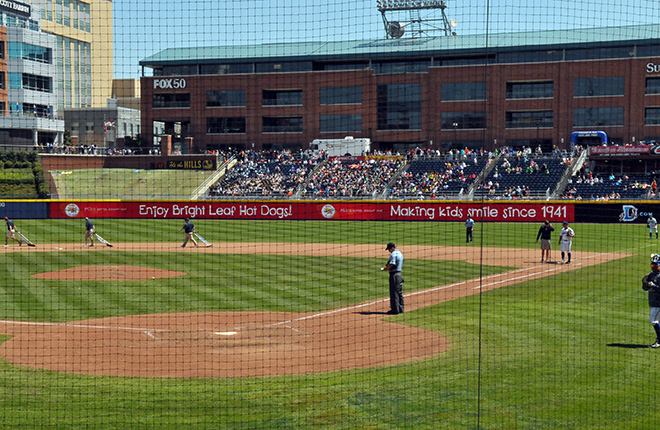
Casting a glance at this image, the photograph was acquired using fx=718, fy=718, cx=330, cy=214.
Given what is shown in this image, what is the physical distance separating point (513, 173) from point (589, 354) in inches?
1561

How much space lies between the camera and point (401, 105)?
2461 inches

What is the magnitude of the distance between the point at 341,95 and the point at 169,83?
16031mm

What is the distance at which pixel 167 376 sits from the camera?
11320 mm

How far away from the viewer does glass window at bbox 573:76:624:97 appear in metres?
59.6

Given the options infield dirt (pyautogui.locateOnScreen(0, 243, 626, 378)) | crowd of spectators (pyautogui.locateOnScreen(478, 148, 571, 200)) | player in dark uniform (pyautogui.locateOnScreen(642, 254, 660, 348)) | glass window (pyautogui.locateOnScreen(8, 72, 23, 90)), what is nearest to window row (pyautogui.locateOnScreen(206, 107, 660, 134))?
crowd of spectators (pyautogui.locateOnScreen(478, 148, 571, 200))

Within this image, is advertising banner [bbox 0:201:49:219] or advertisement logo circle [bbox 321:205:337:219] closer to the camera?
advertising banner [bbox 0:201:49:219]

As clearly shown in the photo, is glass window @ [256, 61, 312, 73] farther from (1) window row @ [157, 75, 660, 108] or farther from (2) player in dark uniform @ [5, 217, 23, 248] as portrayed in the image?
(2) player in dark uniform @ [5, 217, 23, 248]

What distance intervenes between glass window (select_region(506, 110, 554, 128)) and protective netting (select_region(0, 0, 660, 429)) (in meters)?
0.28

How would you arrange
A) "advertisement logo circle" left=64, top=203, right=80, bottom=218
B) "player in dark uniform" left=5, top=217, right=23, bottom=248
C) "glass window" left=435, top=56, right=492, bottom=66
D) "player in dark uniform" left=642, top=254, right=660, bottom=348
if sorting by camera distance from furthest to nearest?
"glass window" left=435, top=56, right=492, bottom=66 → "advertisement logo circle" left=64, top=203, right=80, bottom=218 → "player in dark uniform" left=5, top=217, right=23, bottom=248 → "player in dark uniform" left=642, top=254, right=660, bottom=348

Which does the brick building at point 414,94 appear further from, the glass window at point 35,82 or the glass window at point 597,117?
the glass window at point 35,82

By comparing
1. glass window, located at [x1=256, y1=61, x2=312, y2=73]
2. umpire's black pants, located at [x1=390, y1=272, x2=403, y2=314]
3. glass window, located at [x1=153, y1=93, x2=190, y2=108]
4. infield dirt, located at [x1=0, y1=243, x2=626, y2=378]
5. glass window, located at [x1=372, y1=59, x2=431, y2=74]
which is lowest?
infield dirt, located at [x1=0, y1=243, x2=626, y2=378]

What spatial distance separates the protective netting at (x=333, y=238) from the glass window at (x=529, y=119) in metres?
0.28

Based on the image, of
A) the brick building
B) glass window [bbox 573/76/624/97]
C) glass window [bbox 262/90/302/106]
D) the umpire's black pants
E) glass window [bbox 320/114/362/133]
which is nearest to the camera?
the umpire's black pants

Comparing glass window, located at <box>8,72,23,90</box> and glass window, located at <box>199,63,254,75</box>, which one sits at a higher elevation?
glass window, located at <box>199,63,254,75</box>
